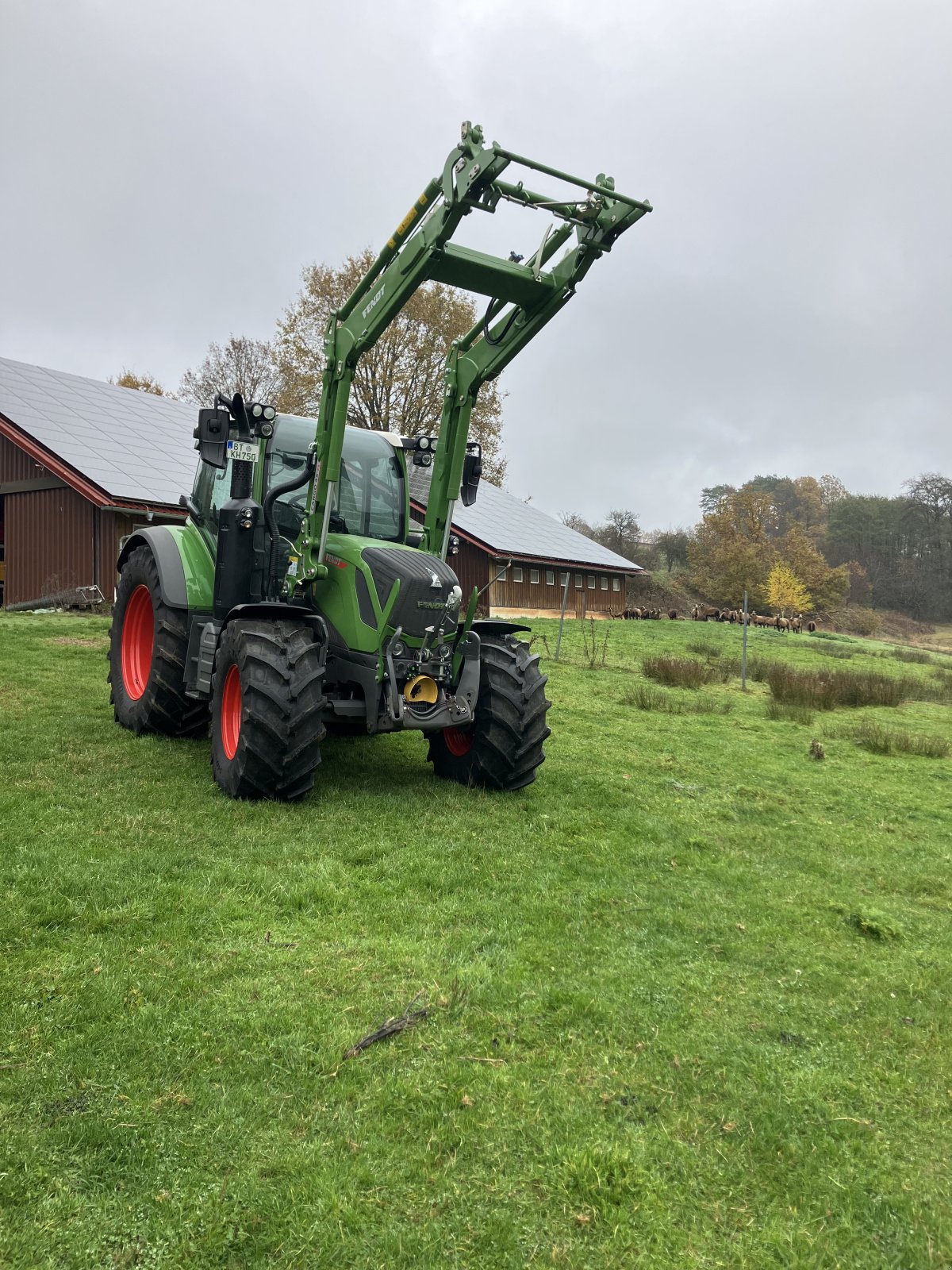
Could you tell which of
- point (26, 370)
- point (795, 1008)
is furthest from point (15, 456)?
point (795, 1008)

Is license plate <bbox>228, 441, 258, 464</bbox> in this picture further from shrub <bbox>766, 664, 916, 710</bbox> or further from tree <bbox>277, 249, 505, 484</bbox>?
tree <bbox>277, 249, 505, 484</bbox>

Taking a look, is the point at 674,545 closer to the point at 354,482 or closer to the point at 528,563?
the point at 528,563

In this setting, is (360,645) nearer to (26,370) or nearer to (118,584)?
(118,584)

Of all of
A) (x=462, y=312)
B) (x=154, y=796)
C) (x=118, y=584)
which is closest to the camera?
(x=154, y=796)

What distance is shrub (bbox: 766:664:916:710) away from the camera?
14359 millimetres

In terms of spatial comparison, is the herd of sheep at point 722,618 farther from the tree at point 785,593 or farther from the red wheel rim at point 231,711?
the red wheel rim at point 231,711

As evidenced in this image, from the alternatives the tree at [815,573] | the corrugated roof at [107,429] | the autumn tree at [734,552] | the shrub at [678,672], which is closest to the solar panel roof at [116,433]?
the corrugated roof at [107,429]

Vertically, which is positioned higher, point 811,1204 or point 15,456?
point 15,456

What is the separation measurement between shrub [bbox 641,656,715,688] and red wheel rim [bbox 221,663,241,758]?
10.1 metres

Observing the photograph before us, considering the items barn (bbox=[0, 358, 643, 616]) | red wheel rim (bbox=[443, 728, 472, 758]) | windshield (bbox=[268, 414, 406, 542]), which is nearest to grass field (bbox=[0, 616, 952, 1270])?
red wheel rim (bbox=[443, 728, 472, 758])

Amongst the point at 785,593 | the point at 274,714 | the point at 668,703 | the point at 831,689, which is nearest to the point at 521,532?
the point at 831,689

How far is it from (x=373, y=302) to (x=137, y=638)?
409cm

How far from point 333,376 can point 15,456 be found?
18772mm

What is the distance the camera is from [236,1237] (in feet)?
7.56
